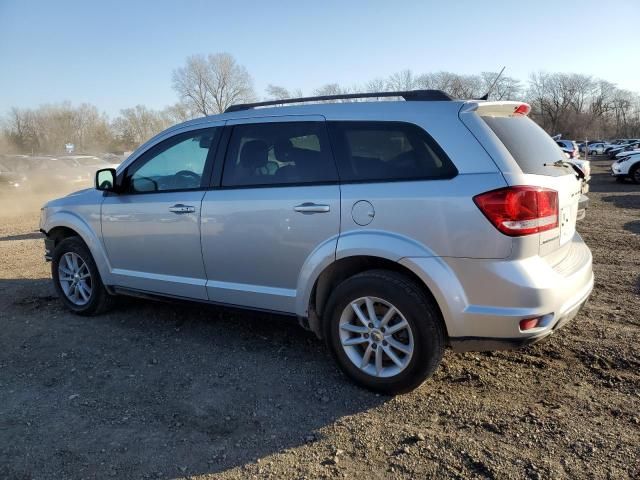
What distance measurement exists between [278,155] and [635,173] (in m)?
18.9

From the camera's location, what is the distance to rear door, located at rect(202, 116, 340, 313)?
3.43m

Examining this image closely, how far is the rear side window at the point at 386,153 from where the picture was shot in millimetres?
3098

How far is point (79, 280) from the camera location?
503 centimetres

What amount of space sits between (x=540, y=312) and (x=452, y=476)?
1.04m

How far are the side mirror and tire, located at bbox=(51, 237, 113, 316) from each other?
2.36 ft

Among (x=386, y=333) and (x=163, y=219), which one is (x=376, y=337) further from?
(x=163, y=219)

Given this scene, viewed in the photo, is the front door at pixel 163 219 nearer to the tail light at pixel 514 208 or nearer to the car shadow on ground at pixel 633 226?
the tail light at pixel 514 208

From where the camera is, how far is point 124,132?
6925cm

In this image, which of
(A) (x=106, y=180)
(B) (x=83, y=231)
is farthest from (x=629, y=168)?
(B) (x=83, y=231)

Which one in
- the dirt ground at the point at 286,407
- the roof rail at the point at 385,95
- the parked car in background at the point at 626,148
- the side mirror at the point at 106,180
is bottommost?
the parked car in background at the point at 626,148

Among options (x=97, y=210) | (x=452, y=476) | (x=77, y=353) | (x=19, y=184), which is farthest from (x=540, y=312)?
(x=19, y=184)

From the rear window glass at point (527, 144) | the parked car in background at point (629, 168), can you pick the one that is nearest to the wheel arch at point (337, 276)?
the rear window glass at point (527, 144)

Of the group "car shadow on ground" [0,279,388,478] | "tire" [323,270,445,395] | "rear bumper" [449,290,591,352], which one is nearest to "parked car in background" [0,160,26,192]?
"car shadow on ground" [0,279,388,478]

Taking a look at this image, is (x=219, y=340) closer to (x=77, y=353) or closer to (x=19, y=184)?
(x=77, y=353)
